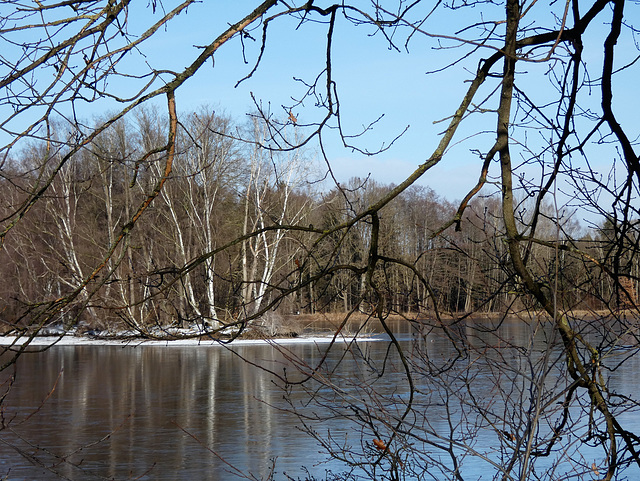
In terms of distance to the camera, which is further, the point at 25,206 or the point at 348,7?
the point at 348,7

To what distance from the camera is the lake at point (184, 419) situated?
9.42 meters

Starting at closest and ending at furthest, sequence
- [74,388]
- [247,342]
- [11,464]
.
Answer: [11,464]
[74,388]
[247,342]

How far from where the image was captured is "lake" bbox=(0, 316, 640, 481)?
9422 millimetres

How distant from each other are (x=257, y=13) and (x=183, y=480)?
24.6ft

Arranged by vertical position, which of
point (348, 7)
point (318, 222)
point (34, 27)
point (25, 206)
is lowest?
point (25, 206)

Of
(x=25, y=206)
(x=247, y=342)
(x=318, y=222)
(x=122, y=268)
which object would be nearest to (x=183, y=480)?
(x=25, y=206)

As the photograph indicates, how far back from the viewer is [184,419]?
44.0 feet

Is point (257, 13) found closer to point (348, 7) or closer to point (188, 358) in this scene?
point (348, 7)

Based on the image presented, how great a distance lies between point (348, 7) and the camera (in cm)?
323

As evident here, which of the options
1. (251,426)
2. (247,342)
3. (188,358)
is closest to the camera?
(251,426)

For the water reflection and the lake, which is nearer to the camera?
the lake

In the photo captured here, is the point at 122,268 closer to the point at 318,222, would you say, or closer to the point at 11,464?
the point at 318,222

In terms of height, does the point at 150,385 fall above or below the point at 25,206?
below

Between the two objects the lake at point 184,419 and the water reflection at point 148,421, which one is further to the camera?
the water reflection at point 148,421
